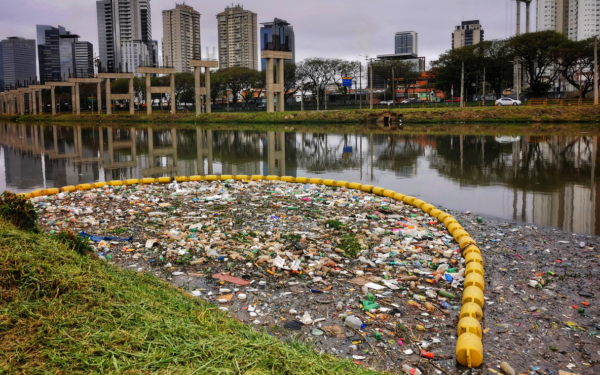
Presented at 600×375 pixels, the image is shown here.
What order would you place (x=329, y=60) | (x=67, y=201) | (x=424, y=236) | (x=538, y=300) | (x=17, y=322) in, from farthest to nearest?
(x=329, y=60), (x=67, y=201), (x=424, y=236), (x=538, y=300), (x=17, y=322)

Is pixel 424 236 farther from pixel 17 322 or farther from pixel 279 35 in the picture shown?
pixel 279 35

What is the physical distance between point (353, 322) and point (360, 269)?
1606 mm

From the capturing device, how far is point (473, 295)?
5359 millimetres

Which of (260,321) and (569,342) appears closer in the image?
(569,342)

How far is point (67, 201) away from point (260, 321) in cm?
739

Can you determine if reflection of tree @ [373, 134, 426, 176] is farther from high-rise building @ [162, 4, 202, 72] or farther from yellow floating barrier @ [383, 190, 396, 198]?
high-rise building @ [162, 4, 202, 72]

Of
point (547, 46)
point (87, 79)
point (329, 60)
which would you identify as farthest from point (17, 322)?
point (87, 79)

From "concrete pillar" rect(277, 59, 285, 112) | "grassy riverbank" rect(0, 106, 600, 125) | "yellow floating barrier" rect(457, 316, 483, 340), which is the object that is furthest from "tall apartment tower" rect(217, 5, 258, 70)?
"yellow floating barrier" rect(457, 316, 483, 340)

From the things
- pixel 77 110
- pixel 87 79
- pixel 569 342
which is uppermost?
pixel 87 79

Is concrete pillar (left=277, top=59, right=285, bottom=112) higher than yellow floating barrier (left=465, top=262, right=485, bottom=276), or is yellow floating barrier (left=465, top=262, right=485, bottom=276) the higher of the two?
concrete pillar (left=277, top=59, right=285, bottom=112)

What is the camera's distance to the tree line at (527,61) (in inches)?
2163

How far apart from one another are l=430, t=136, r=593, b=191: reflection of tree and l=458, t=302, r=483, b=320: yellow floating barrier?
8314 millimetres

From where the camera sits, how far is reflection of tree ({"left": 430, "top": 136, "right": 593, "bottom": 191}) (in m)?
13.7

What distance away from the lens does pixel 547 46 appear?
5544cm
